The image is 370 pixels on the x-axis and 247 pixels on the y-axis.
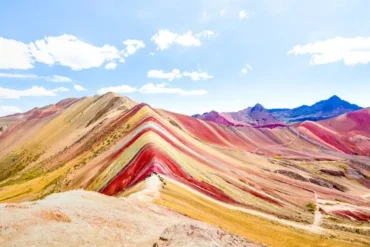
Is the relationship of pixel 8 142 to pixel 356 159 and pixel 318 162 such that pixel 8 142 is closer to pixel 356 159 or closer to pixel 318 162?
pixel 318 162

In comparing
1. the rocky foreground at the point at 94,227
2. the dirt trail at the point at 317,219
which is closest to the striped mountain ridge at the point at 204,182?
the dirt trail at the point at 317,219

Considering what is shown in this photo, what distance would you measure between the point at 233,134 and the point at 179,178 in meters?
117

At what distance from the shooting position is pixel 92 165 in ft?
235

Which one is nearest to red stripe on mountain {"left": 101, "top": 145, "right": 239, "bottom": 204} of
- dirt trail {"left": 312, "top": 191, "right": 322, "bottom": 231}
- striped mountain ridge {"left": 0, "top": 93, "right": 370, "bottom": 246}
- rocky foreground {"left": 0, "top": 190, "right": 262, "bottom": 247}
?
striped mountain ridge {"left": 0, "top": 93, "right": 370, "bottom": 246}

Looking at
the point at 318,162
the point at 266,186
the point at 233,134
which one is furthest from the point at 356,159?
the point at 266,186

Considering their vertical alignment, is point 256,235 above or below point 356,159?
below

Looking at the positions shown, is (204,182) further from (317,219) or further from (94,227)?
(94,227)

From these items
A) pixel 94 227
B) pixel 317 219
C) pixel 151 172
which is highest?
pixel 151 172

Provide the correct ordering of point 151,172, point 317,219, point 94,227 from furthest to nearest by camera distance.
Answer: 1. point 317,219
2. point 151,172
3. point 94,227

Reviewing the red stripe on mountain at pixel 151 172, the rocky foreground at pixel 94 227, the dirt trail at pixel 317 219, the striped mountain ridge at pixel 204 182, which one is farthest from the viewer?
the dirt trail at pixel 317 219

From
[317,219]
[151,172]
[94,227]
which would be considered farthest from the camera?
[317,219]

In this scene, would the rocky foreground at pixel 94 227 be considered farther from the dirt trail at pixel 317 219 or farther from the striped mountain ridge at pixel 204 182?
the dirt trail at pixel 317 219

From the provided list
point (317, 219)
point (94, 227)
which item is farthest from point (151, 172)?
point (317, 219)

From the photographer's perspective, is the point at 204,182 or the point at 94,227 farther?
the point at 204,182
